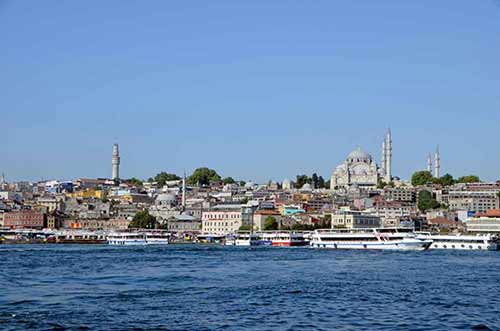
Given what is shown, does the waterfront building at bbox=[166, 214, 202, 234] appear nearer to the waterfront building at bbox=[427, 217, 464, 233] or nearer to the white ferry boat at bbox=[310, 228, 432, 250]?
the waterfront building at bbox=[427, 217, 464, 233]

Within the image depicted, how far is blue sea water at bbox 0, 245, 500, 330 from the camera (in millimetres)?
13398

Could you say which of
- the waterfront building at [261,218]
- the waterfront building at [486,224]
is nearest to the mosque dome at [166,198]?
the waterfront building at [261,218]

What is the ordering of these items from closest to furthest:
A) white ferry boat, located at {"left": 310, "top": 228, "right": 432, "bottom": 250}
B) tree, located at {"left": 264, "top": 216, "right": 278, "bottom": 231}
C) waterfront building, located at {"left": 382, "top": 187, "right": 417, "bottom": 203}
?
white ferry boat, located at {"left": 310, "top": 228, "right": 432, "bottom": 250}
tree, located at {"left": 264, "top": 216, "right": 278, "bottom": 231}
waterfront building, located at {"left": 382, "top": 187, "right": 417, "bottom": 203}

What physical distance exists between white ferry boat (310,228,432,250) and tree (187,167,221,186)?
54.3 meters

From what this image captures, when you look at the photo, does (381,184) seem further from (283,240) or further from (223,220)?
(283,240)

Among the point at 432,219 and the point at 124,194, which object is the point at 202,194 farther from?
the point at 432,219

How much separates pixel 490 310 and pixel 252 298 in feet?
12.8

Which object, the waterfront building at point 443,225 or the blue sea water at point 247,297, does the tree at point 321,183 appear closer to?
the waterfront building at point 443,225

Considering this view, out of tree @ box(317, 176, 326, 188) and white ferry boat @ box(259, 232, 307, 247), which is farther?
tree @ box(317, 176, 326, 188)

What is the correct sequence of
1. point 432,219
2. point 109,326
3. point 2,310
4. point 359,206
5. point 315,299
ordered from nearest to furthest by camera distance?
point 109,326 → point 2,310 → point 315,299 → point 432,219 → point 359,206

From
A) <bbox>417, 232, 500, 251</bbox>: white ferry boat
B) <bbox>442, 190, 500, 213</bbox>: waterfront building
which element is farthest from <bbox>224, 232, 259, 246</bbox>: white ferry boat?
<bbox>442, 190, 500, 213</bbox>: waterfront building

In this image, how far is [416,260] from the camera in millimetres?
29766

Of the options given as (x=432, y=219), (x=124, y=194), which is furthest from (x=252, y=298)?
(x=124, y=194)

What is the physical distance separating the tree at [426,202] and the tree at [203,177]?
27.8 metres
